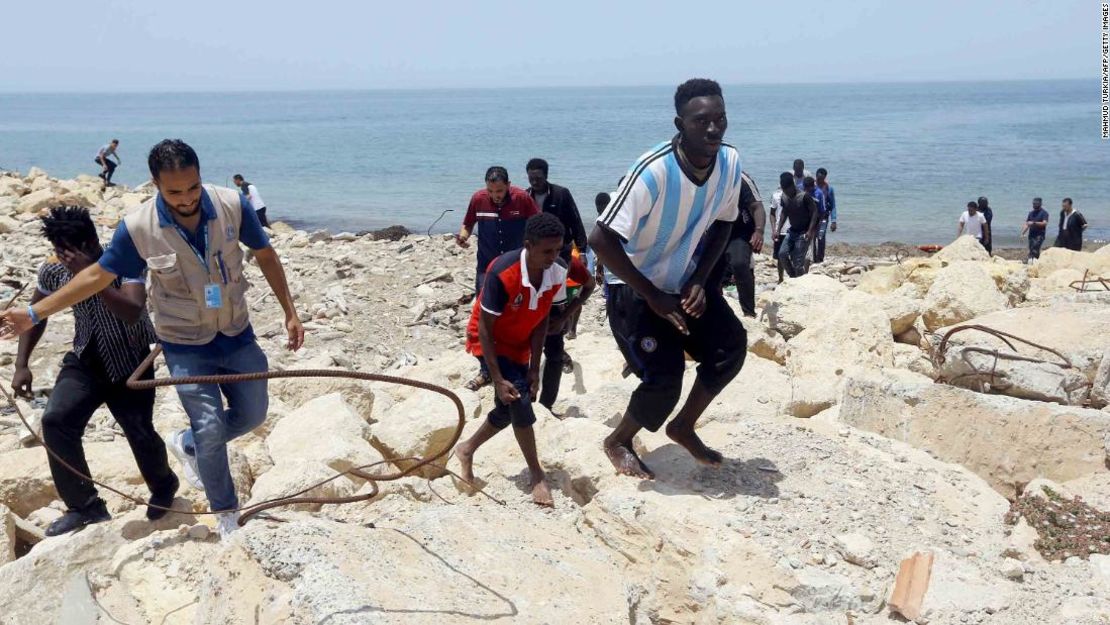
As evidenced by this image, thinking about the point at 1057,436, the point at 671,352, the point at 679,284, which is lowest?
the point at 1057,436

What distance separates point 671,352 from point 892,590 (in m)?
1.27

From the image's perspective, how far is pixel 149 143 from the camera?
5859 cm

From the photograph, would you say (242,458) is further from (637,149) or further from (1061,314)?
(637,149)

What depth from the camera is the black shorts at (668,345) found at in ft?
13.0

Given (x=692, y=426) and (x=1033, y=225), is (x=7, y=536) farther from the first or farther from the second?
(x=1033, y=225)

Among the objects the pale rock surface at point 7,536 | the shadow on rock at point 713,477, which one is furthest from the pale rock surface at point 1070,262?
the pale rock surface at point 7,536

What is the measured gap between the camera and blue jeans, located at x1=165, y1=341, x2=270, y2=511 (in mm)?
3545

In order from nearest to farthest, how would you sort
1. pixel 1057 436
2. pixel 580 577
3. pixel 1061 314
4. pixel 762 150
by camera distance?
1. pixel 580 577
2. pixel 1057 436
3. pixel 1061 314
4. pixel 762 150

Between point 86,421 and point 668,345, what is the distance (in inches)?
97.0

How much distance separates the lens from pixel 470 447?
459 centimetres

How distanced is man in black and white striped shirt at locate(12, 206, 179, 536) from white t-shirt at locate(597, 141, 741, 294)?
191 centimetres

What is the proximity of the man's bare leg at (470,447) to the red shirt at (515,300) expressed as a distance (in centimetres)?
37

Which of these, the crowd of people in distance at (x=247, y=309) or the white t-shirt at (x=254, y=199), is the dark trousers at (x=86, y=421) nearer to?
the crowd of people in distance at (x=247, y=309)

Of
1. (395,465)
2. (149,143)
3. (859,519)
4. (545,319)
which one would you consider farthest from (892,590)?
(149,143)
